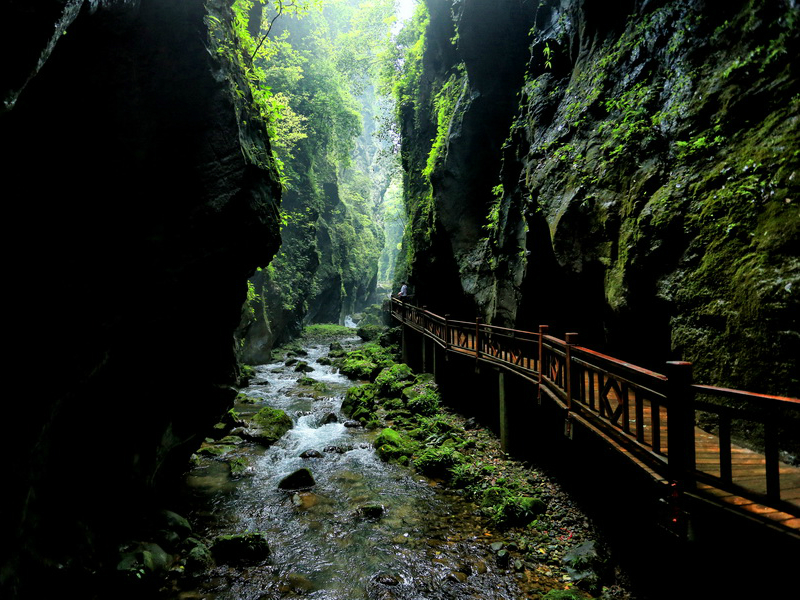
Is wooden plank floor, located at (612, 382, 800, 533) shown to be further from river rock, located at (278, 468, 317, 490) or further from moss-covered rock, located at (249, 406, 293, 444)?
moss-covered rock, located at (249, 406, 293, 444)

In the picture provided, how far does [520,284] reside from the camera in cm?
1144

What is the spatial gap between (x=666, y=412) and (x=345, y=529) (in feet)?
20.6

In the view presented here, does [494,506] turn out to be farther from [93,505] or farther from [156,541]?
[93,505]

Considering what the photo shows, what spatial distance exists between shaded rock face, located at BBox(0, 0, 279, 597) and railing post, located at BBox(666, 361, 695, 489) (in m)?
6.06

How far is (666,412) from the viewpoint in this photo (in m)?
4.52

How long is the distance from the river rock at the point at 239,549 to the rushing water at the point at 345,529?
20 centimetres

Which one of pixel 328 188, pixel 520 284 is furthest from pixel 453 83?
pixel 328 188

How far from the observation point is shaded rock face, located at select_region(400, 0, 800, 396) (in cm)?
471

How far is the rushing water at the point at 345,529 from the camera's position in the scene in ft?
19.8

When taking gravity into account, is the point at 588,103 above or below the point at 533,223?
above

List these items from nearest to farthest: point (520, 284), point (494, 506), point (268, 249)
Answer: point (494, 506), point (268, 249), point (520, 284)

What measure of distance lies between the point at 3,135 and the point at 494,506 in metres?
9.20

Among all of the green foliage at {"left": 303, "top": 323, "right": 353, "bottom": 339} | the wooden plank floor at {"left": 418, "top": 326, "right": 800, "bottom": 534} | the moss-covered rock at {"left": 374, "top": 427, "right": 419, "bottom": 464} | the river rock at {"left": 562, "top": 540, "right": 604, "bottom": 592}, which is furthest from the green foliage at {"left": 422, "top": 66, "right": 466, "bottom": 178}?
the green foliage at {"left": 303, "top": 323, "right": 353, "bottom": 339}

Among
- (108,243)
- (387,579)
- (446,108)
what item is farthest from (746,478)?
(446,108)
